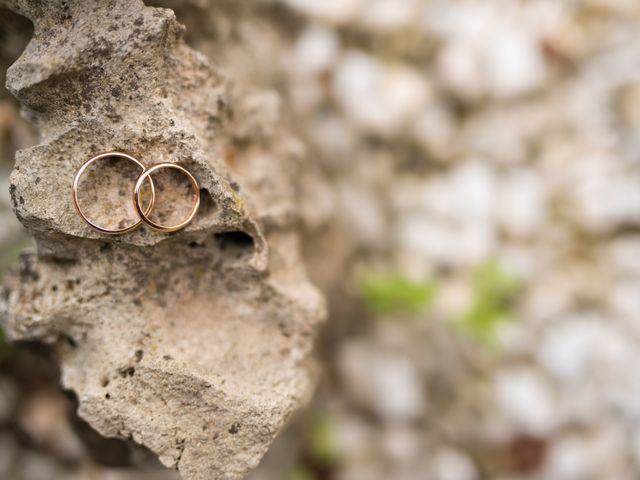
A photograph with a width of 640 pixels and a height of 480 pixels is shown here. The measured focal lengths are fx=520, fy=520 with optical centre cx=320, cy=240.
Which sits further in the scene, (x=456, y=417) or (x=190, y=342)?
(x=456, y=417)

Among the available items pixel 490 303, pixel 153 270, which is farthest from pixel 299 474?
pixel 153 270

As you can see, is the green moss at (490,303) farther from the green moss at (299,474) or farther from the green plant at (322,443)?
the green moss at (299,474)

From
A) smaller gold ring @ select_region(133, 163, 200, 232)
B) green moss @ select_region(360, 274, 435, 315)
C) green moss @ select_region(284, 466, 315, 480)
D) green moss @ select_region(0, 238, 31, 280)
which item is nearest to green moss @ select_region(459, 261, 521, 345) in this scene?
green moss @ select_region(360, 274, 435, 315)

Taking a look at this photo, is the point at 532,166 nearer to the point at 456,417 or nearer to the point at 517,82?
the point at 517,82

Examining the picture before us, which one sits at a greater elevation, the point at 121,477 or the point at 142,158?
the point at 142,158

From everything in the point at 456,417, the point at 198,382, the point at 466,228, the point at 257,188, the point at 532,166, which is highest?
the point at 532,166

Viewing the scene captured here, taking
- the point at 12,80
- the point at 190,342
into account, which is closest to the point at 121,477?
the point at 190,342

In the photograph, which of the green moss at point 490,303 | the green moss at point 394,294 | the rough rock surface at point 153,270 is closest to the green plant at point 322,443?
the green moss at point 394,294

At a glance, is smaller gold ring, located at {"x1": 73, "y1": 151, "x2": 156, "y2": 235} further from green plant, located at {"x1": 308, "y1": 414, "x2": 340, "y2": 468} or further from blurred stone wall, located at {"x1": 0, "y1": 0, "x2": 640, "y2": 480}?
green plant, located at {"x1": 308, "y1": 414, "x2": 340, "y2": 468}
